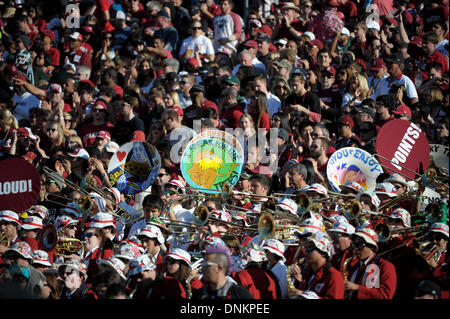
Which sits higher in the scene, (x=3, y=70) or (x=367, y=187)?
(x=3, y=70)

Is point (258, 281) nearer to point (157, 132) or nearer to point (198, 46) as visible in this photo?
point (157, 132)

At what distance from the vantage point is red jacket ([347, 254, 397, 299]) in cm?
779

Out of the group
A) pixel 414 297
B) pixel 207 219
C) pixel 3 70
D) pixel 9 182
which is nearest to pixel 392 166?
pixel 207 219

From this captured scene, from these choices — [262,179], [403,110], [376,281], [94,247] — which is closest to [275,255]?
[376,281]

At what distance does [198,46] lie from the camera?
50.0 feet

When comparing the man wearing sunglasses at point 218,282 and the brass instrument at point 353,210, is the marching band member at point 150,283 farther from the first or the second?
the brass instrument at point 353,210

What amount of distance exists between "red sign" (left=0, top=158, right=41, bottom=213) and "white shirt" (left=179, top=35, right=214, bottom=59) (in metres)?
4.86

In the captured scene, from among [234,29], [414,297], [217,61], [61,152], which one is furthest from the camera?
[234,29]

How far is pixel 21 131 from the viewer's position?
12.8 m

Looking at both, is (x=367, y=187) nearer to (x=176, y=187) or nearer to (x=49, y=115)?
(x=176, y=187)

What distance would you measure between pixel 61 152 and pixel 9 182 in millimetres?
1557

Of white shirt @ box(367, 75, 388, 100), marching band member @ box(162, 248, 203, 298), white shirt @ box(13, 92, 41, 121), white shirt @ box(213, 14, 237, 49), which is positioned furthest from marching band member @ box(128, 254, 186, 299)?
white shirt @ box(213, 14, 237, 49)

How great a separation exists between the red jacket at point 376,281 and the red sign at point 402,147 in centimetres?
231

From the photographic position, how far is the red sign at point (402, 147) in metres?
10.2
